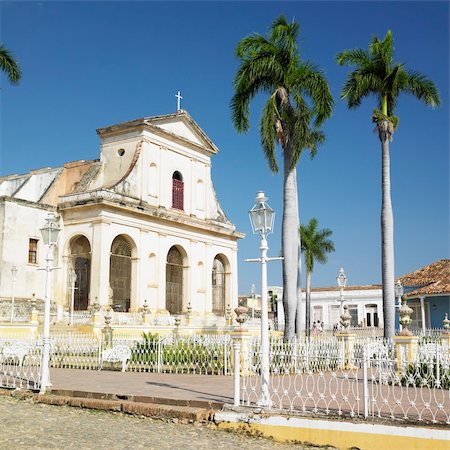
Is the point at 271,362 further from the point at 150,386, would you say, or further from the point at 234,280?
the point at 234,280

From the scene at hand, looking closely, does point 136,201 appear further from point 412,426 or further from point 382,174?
point 412,426

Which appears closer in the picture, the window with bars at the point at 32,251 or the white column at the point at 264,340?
the white column at the point at 264,340

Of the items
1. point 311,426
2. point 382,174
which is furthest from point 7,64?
point 311,426

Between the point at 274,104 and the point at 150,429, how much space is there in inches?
482

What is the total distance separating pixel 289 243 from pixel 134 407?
9493mm

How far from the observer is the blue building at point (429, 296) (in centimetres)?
3297

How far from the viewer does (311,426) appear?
823cm

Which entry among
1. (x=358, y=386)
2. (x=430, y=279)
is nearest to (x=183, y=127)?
(x=430, y=279)

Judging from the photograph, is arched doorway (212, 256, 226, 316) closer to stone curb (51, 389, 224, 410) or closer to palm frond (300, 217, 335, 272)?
palm frond (300, 217, 335, 272)

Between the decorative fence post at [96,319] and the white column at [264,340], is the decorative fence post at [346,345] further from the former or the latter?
the decorative fence post at [96,319]

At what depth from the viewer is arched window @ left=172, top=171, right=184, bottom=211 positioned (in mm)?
35812

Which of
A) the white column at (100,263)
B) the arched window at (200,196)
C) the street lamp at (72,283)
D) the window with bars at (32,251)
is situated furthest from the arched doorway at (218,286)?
the window with bars at (32,251)

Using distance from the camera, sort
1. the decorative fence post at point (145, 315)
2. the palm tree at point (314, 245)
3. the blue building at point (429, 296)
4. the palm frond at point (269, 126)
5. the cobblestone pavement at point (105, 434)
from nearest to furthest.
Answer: the cobblestone pavement at point (105, 434)
the palm frond at point (269, 126)
the decorative fence post at point (145, 315)
the blue building at point (429, 296)
the palm tree at point (314, 245)

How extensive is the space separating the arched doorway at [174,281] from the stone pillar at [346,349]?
18.7 m
